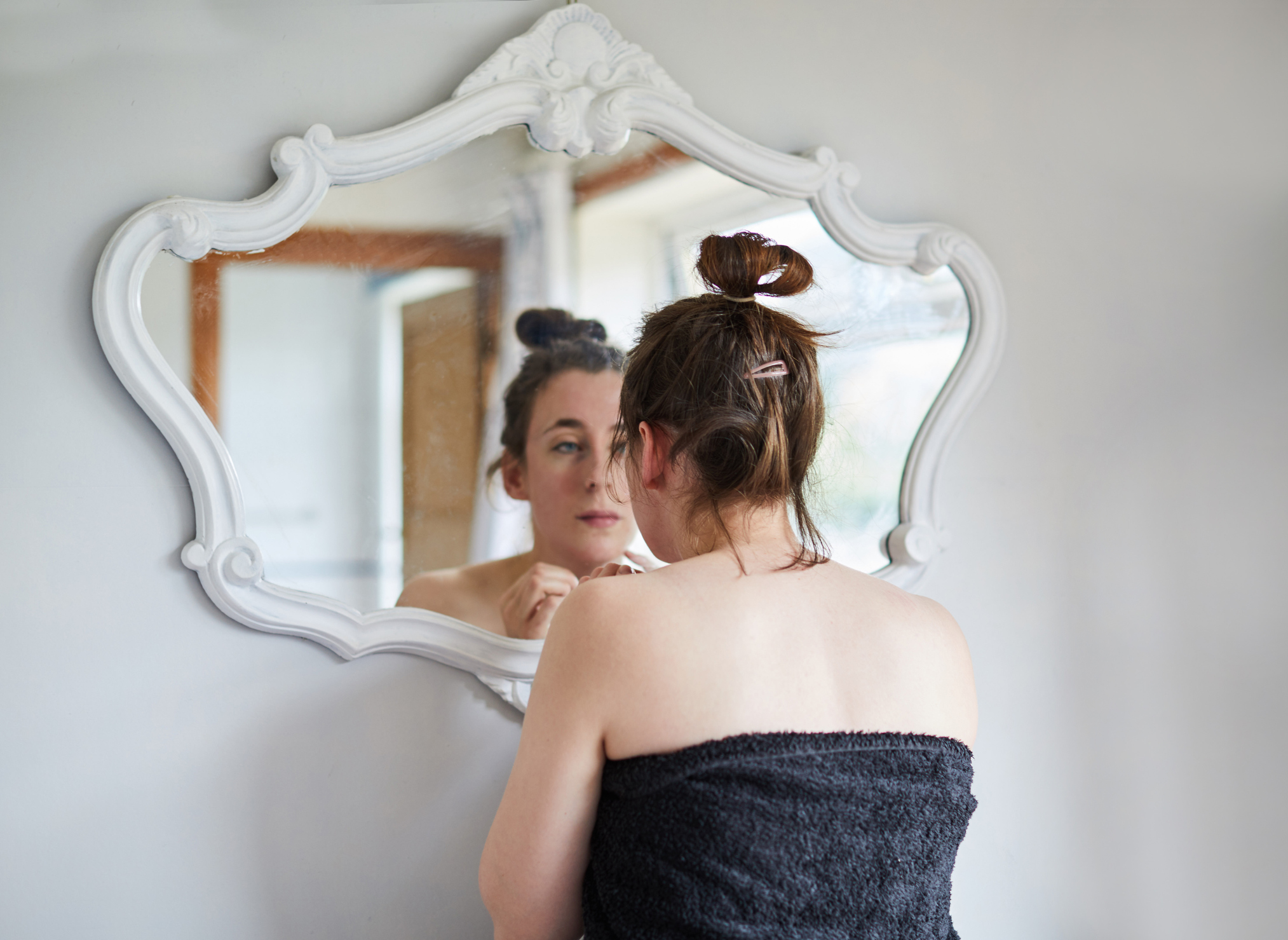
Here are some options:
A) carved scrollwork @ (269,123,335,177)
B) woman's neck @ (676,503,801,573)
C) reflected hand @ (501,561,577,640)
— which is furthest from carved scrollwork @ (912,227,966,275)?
carved scrollwork @ (269,123,335,177)

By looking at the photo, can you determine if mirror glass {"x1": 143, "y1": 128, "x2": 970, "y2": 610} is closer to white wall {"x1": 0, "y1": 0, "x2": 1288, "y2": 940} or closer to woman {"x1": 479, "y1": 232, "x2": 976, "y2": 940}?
white wall {"x1": 0, "y1": 0, "x2": 1288, "y2": 940}

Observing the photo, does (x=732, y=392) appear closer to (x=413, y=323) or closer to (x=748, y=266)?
(x=748, y=266)

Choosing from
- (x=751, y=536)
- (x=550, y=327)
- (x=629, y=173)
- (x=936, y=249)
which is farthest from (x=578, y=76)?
(x=751, y=536)

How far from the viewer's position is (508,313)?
3.37 ft

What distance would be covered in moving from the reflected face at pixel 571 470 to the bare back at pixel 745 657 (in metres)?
0.30

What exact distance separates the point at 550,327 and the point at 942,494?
593 millimetres

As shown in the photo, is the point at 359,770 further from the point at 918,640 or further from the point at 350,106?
the point at 350,106

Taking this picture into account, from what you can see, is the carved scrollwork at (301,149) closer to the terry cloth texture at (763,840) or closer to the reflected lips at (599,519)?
the reflected lips at (599,519)

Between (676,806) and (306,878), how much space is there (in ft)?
1.84

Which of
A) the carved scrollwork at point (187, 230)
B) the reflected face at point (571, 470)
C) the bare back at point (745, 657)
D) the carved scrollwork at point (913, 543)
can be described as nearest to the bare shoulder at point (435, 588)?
the reflected face at point (571, 470)

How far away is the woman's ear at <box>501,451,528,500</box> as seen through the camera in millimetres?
1017

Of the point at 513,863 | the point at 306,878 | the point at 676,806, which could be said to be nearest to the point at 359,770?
the point at 306,878

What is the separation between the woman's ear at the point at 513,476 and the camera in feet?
3.34

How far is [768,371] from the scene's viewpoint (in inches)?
30.0
